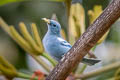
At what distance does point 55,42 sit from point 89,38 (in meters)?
0.13

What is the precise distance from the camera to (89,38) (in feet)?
2.04

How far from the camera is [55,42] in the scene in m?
0.74

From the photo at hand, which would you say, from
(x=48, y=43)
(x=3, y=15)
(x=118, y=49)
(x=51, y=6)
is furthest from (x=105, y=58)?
(x=48, y=43)

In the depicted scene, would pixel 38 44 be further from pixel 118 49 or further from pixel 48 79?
pixel 118 49

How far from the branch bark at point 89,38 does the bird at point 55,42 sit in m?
0.06

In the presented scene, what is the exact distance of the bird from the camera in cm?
69

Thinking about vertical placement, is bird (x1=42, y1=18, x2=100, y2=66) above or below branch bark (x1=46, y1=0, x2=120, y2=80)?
above

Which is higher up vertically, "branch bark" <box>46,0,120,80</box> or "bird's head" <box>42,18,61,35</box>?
"bird's head" <box>42,18,61,35</box>

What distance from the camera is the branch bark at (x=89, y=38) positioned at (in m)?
0.61

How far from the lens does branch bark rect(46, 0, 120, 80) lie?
2.01 ft

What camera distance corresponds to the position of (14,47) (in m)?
1.72

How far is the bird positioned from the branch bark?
2.4 inches

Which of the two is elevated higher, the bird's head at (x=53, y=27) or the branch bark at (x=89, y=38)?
the bird's head at (x=53, y=27)

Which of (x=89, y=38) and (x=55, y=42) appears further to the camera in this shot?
(x=55, y=42)
